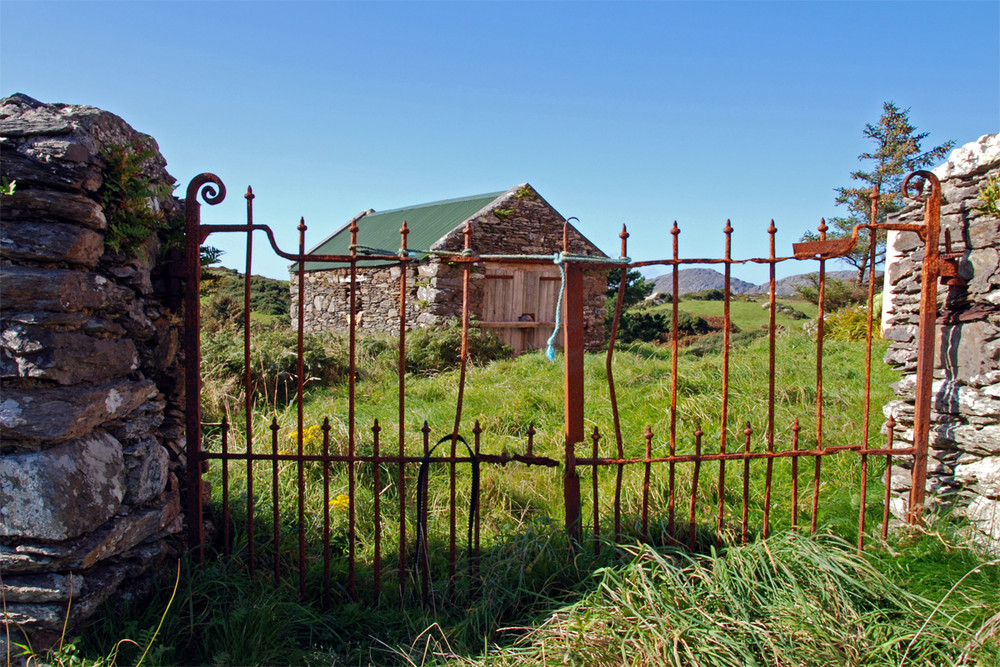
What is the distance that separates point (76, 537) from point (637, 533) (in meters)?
2.42

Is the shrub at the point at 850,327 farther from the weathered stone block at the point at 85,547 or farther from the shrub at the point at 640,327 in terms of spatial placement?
the weathered stone block at the point at 85,547

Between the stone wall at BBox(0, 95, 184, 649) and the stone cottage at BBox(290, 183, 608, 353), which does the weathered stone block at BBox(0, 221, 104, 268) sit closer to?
the stone wall at BBox(0, 95, 184, 649)

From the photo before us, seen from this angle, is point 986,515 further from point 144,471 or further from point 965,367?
point 144,471

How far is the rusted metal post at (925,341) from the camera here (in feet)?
10.7

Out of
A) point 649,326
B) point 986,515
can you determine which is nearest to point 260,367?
point 986,515

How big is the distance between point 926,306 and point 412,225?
1354 cm

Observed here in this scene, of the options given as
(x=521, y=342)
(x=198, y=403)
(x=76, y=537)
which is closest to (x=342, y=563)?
(x=198, y=403)

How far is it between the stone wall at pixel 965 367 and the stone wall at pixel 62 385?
12.2ft

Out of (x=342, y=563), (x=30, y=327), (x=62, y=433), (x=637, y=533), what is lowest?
(x=342, y=563)

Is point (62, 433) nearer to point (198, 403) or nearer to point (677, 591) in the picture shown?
point (198, 403)

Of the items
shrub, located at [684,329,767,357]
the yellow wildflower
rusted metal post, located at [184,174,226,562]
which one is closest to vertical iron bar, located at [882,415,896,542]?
the yellow wildflower

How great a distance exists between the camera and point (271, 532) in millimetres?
3590

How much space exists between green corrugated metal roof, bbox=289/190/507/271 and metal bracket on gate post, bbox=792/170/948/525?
9.34m

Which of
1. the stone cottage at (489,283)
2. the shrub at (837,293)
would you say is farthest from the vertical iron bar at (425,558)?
the shrub at (837,293)
